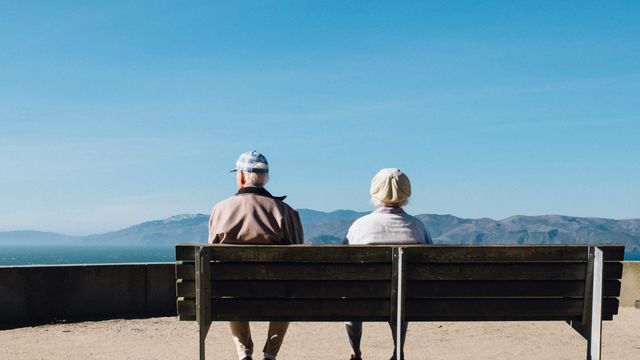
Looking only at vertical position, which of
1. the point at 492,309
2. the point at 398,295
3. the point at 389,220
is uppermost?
the point at 389,220

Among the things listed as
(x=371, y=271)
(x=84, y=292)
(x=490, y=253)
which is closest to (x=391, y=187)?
(x=371, y=271)

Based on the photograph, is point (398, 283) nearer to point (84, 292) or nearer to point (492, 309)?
point (492, 309)

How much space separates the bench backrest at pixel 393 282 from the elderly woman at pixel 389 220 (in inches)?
23.1

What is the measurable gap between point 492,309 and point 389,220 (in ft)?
3.16

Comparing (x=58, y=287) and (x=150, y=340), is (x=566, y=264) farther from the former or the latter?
(x=58, y=287)

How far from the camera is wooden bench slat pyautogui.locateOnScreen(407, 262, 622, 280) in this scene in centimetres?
490

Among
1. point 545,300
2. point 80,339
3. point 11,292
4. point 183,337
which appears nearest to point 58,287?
point 11,292

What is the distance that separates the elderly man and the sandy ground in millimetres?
1830

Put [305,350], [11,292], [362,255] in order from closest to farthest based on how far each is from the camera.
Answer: [362,255] < [305,350] < [11,292]

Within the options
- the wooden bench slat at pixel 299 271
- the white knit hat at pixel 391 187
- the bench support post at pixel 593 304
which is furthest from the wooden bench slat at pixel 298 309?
the bench support post at pixel 593 304

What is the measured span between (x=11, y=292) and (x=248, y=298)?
502cm

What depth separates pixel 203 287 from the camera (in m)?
4.91

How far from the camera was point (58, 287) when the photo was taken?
9.13 metres

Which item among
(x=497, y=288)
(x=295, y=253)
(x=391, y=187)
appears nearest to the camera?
(x=295, y=253)
